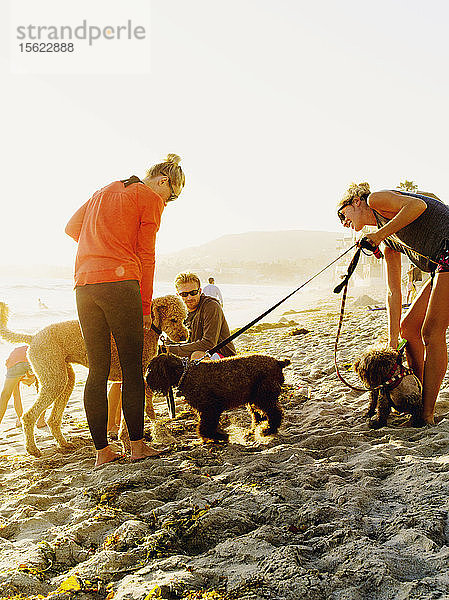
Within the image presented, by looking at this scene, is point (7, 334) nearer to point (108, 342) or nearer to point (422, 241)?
point (108, 342)

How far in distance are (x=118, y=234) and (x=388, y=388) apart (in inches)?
99.6

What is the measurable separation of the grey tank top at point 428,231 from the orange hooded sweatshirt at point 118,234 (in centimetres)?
179

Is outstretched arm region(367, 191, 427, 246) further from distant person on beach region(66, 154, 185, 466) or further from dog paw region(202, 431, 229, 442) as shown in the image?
dog paw region(202, 431, 229, 442)

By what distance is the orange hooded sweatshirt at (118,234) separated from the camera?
10.4ft

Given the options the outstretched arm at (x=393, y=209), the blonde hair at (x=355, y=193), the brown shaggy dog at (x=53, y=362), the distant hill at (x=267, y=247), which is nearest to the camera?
the outstretched arm at (x=393, y=209)

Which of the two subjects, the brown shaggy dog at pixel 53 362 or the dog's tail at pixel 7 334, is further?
the dog's tail at pixel 7 334

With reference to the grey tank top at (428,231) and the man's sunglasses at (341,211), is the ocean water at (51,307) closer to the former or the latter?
the man's sunglasses at (341,211)

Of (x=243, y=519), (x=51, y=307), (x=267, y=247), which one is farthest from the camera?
(x=267, y=247)

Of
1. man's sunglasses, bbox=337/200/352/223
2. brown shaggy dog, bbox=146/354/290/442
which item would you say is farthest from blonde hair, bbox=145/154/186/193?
brown shaggy dog, bbox=146/354/290/442

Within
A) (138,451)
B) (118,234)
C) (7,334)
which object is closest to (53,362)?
(7,334)

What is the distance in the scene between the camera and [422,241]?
11.3ft

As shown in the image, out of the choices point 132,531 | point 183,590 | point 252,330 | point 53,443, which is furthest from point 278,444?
point 252,330

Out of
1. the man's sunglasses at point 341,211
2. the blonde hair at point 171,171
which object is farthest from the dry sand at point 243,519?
the blonde hair at point 171,171

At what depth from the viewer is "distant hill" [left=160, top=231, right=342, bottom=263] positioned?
12838 centimetres
